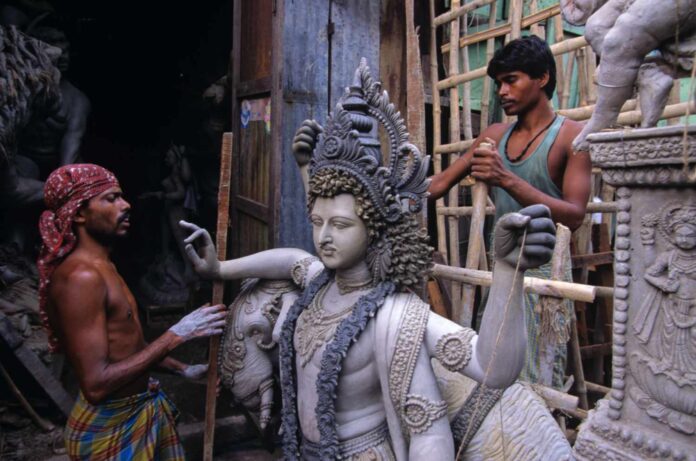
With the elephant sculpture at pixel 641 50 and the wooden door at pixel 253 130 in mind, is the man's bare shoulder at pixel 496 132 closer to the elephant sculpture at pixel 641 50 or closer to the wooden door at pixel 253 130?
the elephant sculpture at pixel 641 50

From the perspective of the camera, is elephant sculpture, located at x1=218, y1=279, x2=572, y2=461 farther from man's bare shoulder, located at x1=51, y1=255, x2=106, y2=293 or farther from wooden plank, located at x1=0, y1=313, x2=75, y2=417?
wooden plank, located at x1=0, y1=313, x2=75, y2=417

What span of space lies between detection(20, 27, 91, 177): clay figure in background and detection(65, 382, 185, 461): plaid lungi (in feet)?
11.4

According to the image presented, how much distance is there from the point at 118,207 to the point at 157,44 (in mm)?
5529

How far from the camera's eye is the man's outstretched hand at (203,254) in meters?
2.30

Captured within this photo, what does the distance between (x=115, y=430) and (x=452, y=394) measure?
1.40m

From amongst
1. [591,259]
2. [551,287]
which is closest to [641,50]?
[551,287]

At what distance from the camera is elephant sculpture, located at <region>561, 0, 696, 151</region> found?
162 cm

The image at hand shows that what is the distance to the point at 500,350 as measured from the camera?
1.62 meters

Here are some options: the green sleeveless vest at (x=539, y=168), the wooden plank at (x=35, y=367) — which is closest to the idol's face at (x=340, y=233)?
the green sleeveless vest at (x=539, y=168)

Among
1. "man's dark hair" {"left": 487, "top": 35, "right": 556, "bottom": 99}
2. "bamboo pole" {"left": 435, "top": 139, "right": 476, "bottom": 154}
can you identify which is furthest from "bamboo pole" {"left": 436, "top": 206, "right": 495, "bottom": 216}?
"man's dark hair" {"left": 487, "top": 35, "right": 556, "bottom": 99}

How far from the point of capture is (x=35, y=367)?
3.59 metres

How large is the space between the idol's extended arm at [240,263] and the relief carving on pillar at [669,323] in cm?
134

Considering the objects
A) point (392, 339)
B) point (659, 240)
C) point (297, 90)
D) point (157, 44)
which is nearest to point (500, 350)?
point (392, 339)

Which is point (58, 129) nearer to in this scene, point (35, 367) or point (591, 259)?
point (35, 367)
